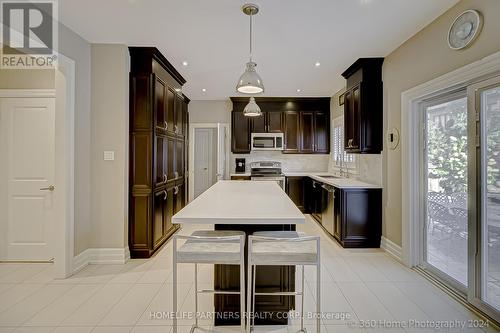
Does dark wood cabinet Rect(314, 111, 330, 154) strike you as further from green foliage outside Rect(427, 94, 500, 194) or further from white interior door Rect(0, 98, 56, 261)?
white interior door Rect(0, 98, 56, 261)

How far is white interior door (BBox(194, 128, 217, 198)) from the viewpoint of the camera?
661 centimetres

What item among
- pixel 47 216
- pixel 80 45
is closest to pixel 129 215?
pixel 47 216

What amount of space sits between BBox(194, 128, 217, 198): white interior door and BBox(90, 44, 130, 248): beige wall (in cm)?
322

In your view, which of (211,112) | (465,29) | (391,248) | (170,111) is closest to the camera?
(465,29)

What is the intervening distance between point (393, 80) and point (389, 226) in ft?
6.19

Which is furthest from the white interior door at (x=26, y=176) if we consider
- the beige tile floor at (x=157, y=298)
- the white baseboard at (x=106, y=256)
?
the white baseboard at (x=106, y=256)

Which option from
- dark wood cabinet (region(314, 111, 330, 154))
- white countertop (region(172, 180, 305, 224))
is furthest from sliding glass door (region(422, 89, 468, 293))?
dark wood cabinet (region(314, 111, 330, 154))

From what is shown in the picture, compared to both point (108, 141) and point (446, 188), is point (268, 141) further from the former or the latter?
point (446, 188)

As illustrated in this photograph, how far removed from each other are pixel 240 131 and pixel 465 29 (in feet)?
14.5

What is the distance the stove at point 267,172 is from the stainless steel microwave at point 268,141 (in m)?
0.42

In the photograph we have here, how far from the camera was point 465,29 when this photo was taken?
2377 millimetres

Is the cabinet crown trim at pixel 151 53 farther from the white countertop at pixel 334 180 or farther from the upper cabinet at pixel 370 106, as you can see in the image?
the white countertop at pixel 334 180

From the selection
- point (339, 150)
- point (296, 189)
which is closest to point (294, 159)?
point (296, 189)

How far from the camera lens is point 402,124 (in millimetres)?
3367
